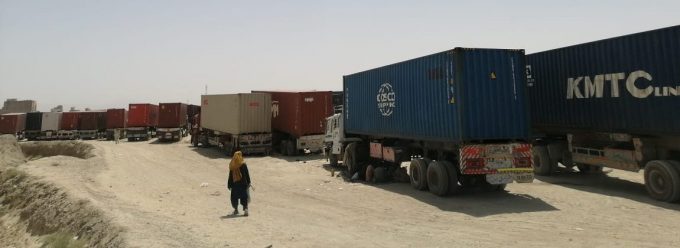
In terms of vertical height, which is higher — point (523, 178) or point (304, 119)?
point (304, 119)

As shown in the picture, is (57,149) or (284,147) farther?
(57,149)

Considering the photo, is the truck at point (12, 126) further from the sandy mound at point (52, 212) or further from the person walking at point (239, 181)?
the person walking at point (239, 181)

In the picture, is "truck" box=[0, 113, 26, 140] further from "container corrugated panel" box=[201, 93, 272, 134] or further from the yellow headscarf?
the yellow headscarf

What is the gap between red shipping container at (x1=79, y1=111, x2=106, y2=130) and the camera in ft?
140

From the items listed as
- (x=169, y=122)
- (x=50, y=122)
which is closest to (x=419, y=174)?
(x=169, y=122)

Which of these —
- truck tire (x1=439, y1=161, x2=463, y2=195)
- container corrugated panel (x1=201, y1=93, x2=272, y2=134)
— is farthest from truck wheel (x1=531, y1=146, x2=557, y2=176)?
container corrugated panel (x1=201, y1=93, x2=272, y2=134)

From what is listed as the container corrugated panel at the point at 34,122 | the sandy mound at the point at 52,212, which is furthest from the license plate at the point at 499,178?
the container corrugated panel at the point at 34,122

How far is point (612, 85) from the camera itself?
464 inches

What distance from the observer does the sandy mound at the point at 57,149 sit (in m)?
27.6

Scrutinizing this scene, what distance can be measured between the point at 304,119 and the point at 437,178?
477 inches

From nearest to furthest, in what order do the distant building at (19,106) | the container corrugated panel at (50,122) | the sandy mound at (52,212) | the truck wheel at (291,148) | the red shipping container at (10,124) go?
1. the sandy mound at (52,212)
2. the truck wheel at (291,148)
3. the container corrugated panel at (50,122)
4. the red shipping container at (10,124)
5. the distant building at (19,106)

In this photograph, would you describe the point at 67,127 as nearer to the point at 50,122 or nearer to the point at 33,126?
the point at 50,122

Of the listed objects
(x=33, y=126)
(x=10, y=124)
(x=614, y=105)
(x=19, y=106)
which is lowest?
(x=614, y=105)

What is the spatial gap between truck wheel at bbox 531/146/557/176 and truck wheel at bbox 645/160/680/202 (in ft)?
13.0
